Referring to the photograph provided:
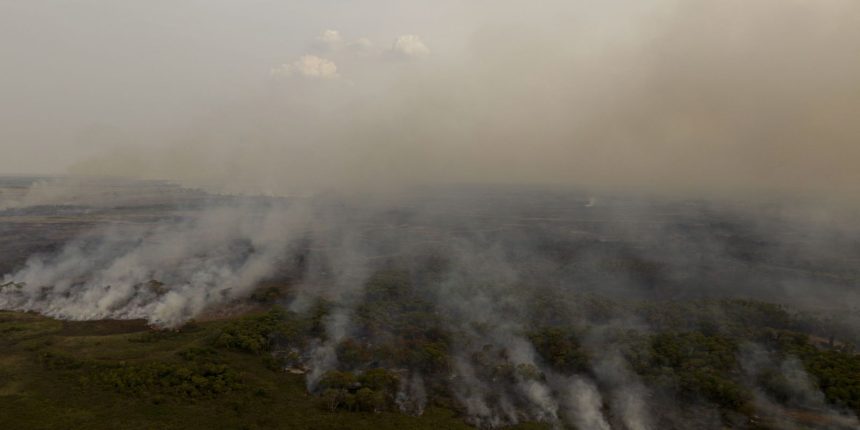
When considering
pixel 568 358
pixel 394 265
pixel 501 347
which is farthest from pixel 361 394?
pixel 394 265

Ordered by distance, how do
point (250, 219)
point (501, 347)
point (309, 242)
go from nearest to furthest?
point (501, 347), point (309, 242), point (250, 219)

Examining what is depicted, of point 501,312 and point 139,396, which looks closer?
point 139,396

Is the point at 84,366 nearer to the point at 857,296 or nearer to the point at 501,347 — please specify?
the point at 501,347

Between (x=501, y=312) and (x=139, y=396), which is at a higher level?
(x=501, y=312)

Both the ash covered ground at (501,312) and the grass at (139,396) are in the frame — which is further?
the ash covered ground at (501,312)

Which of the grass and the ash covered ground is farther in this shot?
the ash covered ground

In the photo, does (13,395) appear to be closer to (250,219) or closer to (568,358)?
(568,358)

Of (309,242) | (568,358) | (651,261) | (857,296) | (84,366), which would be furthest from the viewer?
(309,242)

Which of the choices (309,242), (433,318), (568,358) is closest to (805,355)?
(568,358)

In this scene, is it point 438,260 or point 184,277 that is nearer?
point 184,277
